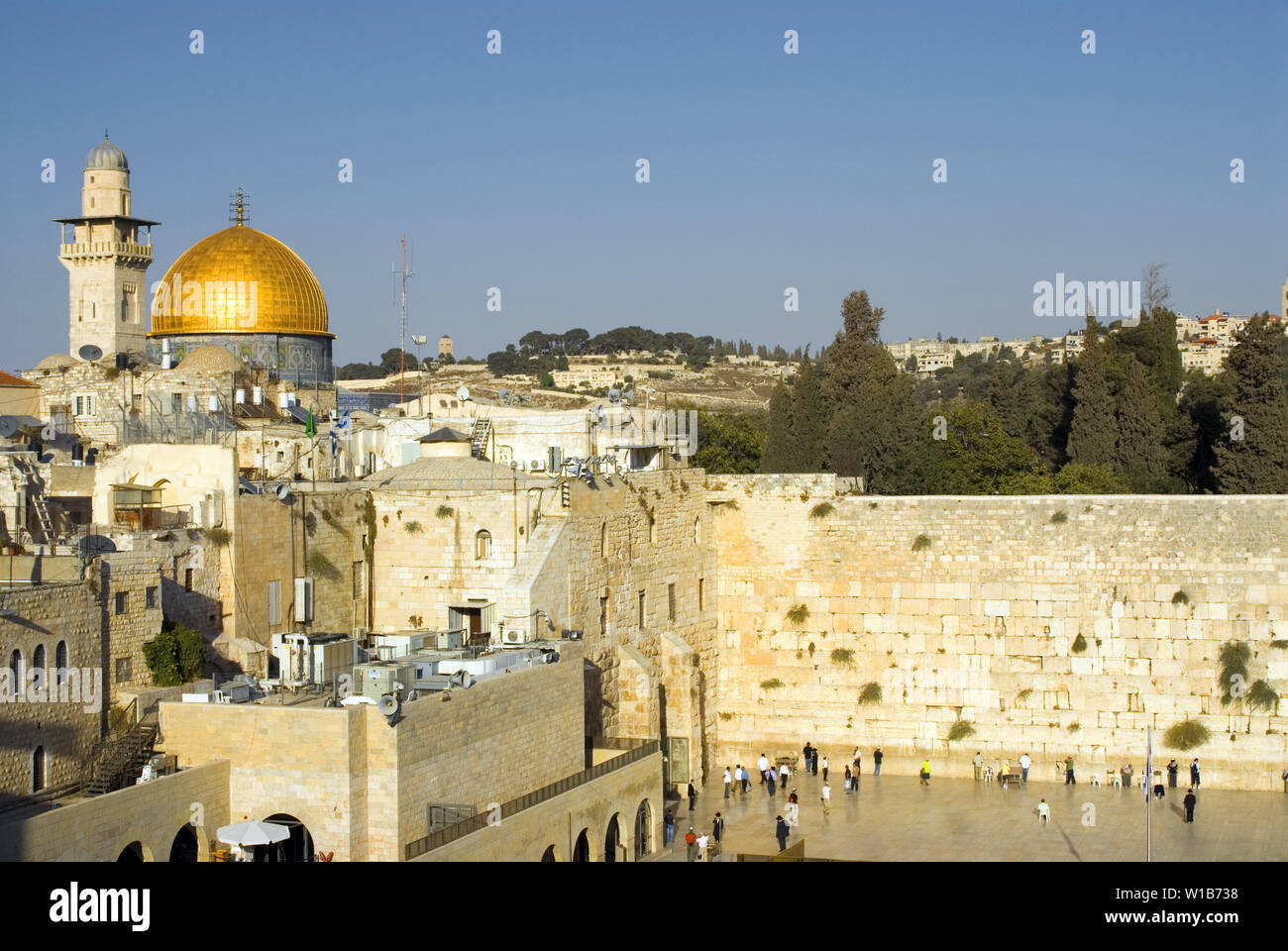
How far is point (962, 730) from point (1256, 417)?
12.3 meters

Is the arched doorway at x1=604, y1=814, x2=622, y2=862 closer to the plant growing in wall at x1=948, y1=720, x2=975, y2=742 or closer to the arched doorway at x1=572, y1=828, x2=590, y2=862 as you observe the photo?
the arched doorway at x1=572, y1=828, x2=590, y2=862

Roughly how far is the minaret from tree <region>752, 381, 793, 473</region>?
19.0 metres

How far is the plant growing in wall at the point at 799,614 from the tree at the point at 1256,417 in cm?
1149

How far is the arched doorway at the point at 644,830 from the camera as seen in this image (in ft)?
79.0

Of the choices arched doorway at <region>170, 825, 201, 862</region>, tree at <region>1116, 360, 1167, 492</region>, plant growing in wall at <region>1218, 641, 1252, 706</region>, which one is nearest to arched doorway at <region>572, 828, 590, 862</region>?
arched doorway at <region>170, 825, 201, 862</region>

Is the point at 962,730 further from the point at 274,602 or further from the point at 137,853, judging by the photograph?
the point at 137,853

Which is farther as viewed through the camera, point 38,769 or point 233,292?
point 233,292

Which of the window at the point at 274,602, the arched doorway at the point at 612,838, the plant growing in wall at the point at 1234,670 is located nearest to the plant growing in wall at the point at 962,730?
the plant growing in wall at the point at 1234,670

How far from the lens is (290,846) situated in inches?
761

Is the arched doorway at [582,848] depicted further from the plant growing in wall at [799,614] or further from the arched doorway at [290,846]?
the plant growing in wall at [799,614]

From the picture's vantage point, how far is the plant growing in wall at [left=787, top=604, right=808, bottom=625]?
1150 inches

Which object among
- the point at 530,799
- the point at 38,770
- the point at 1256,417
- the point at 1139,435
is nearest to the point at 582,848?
the point at 530,799
